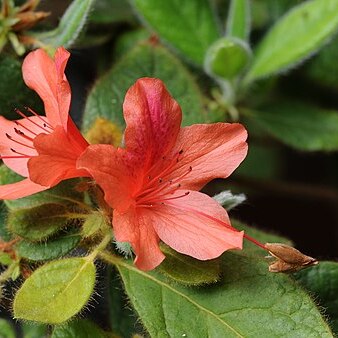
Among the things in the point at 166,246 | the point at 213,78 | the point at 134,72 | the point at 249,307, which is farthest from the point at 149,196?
the point at 213,78

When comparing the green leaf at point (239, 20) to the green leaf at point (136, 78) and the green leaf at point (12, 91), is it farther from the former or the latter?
the green leaf at point (12, 91)

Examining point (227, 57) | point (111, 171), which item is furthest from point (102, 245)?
point (227, 57)

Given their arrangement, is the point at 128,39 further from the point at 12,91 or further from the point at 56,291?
the point at 56,291

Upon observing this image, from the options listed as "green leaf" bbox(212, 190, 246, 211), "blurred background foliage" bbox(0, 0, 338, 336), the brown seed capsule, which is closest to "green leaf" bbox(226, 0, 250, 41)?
"blurred background foliage" bbox(0, 0, 338, 336)

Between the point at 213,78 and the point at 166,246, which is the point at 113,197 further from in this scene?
the point at 213,78

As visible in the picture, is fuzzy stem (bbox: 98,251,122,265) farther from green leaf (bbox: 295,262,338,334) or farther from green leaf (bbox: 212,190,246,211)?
green leaf (bbox: 295,262,338,334)
